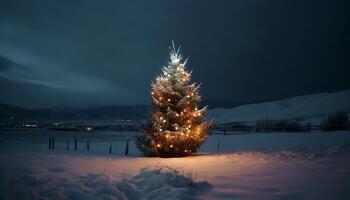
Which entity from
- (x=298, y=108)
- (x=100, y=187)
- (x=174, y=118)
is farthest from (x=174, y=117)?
(x=298, y=108)

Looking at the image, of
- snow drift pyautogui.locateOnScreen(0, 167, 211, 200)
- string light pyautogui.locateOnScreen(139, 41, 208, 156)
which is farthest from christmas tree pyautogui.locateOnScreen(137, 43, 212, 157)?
snow drift pyautogui.locateOnScreen(0, 167, 211, 200)

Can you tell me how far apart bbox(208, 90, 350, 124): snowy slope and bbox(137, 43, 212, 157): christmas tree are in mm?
82144

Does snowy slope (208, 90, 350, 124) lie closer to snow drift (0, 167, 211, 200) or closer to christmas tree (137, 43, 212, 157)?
christmas tree (137, 43, 212, 157)

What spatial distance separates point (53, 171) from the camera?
13.8 m

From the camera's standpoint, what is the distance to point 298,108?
12950 cm

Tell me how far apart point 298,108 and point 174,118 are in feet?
373

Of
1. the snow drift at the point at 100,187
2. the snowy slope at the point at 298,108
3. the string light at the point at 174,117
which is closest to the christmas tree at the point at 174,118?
the string light at the point at 174,117

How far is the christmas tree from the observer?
24125mm

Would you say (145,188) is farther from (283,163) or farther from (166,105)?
(166,105)

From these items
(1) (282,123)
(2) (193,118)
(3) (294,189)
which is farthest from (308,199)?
(1) (282,123)

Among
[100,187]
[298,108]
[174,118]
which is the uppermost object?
[298,108]

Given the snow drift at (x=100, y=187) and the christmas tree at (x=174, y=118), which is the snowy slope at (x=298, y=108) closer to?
Result: the christmas tree at (x=174, y=118)

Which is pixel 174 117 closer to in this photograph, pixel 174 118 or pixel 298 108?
pixel 174 118

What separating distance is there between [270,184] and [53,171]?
787cm
